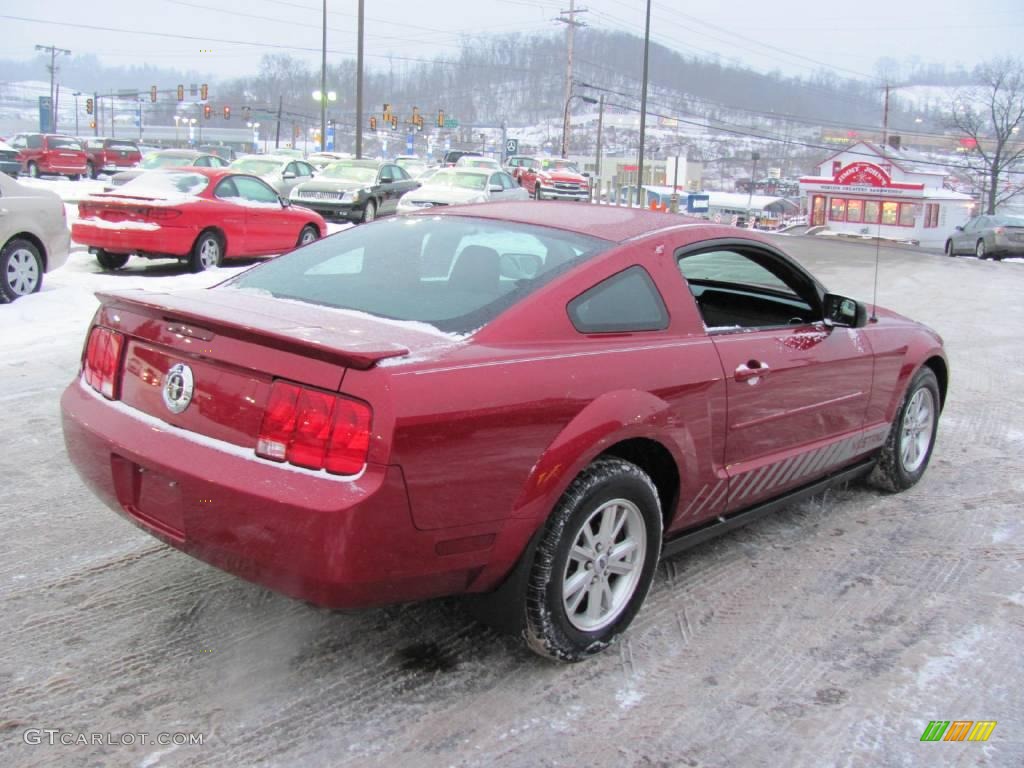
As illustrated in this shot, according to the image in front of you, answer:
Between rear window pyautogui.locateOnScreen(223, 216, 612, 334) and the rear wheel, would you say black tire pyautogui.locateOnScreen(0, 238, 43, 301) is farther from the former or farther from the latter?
rear window pyautogui.locateOnScreen(223, 216, 612, 334)

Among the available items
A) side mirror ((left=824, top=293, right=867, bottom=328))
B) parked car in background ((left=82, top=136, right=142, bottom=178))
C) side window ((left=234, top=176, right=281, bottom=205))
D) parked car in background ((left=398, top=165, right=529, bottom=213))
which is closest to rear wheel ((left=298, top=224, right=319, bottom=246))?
side window ((left=234, top=176, right=281, bottom=205))

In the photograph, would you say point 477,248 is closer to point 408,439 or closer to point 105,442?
point 408,439

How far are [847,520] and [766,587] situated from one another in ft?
3.49

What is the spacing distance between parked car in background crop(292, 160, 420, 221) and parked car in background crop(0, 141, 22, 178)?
61.2ft

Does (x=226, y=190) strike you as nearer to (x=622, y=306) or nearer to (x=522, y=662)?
(x=622, y=306)

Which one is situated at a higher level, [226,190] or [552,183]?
[552,183]

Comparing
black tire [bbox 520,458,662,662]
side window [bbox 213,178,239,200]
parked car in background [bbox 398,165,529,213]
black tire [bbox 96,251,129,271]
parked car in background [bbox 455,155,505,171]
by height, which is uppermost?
parked car in background [bbox 455,155,505,171]

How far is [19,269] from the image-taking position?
9414 millimetres

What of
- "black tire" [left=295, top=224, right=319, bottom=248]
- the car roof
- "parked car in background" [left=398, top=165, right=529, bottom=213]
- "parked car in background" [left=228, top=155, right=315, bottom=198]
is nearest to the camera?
the car roof

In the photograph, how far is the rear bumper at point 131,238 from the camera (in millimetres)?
11570

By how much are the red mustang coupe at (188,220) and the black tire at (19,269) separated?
6.66ft

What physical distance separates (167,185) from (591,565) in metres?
10.9

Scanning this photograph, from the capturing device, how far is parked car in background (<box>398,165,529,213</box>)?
68.3 ft

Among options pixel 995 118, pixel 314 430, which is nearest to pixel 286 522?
pixel 314 430
